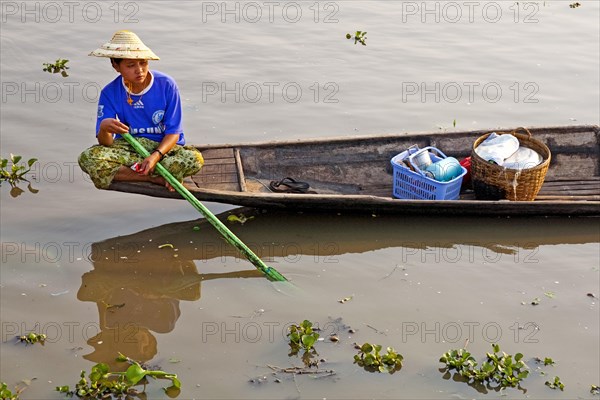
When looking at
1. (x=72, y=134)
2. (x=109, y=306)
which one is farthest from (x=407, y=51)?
(x=109, y=306)

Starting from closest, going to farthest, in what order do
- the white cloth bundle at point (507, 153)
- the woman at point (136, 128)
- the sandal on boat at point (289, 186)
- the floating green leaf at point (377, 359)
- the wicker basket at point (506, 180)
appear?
the floating green leaf at point (377, 359) < the woman at point (136, 128) < the wicker basket at point (506, 180) < the white cloth bundle at point (507, 153) < the sandal on boat at point (289, 186)

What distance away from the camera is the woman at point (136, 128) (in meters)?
5.48

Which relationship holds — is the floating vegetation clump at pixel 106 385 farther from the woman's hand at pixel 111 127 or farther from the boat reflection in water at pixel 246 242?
the woman's hand at pixel 111 127

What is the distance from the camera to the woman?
5.48 m

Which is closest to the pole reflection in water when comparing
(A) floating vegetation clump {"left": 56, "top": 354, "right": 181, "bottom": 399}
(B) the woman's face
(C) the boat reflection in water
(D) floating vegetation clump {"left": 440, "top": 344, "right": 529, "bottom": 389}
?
(C) the boat reflection in water

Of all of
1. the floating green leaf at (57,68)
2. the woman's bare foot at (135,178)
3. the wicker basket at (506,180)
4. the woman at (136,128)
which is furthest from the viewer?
the floating green leaf at (57,68)

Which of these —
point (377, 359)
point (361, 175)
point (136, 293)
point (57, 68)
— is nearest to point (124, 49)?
point (136, 293)

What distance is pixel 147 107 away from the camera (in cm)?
557

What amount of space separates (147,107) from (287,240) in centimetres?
135

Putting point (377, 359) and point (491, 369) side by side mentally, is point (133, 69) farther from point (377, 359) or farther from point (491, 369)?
point (491, 369)

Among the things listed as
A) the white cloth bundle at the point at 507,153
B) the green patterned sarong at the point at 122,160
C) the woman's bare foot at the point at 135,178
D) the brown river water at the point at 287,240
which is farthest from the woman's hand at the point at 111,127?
Answer: the white cloth bundle at the point at 507,153

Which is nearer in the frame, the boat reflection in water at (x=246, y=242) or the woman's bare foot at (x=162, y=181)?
the boat reflection in water at (x=246, y=242)

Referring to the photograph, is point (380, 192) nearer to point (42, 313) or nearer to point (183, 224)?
point (183, 224)

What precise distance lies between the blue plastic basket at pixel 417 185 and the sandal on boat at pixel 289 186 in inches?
26.9
